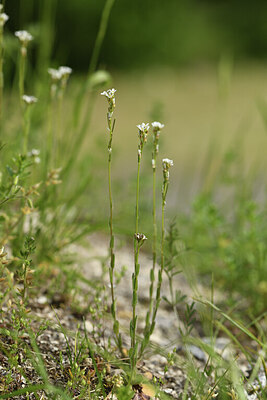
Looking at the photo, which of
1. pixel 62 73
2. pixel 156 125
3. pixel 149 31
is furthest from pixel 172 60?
pixel 156 125

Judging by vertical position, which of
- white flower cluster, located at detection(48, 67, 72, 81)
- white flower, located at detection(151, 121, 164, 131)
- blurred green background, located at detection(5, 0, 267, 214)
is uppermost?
blurred green background, located at detection(5, 0, 267, 214)

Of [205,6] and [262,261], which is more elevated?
[205,6]

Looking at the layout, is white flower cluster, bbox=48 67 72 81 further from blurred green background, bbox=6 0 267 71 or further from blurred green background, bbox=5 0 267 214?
blurred green background, bbox=6 0 267 71

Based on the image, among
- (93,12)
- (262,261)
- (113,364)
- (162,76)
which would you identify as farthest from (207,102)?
(113,364)

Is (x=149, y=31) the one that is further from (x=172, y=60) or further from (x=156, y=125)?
(x=156, y=125)

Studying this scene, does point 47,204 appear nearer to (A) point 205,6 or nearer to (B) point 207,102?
(B) point 207,102

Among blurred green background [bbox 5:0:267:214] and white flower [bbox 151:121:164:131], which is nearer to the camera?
white flower [bbox 151:121:164:131]

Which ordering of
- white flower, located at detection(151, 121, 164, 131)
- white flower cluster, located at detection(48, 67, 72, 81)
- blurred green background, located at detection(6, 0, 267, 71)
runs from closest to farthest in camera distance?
white flower, located at detection(151, 121, 164, 131) → white flower cluster, located at detection(48, 67, 72, 81) → blurred green background, located at detection(6, 0, 267, 71)

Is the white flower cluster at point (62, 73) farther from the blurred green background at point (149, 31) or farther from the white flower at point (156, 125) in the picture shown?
the blurred green background at point (149, 31)

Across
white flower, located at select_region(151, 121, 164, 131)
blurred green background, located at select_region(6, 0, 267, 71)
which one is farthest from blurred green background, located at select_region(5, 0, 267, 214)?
white flower, located at select_region(151, 121, 164, 131)
